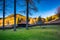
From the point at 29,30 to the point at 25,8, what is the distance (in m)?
0.51

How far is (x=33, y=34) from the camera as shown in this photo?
3.74 m

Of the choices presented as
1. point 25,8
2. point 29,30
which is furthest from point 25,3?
point 29,30

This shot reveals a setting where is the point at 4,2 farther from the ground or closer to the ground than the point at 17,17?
farther from the ground

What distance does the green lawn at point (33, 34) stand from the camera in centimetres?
365

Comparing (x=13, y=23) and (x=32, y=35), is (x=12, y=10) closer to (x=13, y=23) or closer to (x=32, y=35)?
(x=13, y=23)

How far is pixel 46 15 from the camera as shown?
384 cm

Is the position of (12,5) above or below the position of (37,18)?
above

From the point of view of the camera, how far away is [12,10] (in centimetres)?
385

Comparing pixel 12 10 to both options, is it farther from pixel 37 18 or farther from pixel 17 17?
pixel 37 18

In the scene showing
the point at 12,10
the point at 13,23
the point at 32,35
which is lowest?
the point at 32,35

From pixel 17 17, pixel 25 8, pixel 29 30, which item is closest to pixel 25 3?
pixel 25 8

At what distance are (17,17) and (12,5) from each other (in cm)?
30

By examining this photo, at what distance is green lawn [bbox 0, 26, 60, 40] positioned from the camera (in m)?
3.65

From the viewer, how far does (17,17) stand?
→ 385 cm
